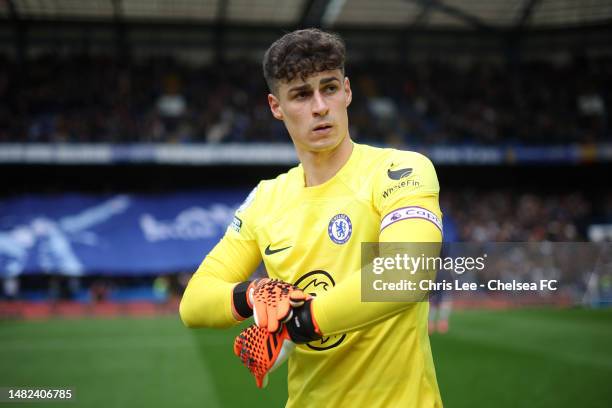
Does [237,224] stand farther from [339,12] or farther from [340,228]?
[339,12]

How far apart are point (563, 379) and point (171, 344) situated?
838cm

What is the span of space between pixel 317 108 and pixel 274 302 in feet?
2.73

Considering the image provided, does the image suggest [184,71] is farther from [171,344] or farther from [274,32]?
[171,344]

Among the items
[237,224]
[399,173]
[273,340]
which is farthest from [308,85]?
[273,340]

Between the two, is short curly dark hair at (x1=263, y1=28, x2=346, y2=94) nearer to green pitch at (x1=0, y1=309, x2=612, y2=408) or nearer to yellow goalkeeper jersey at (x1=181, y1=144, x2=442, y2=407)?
yellow goalkeeper jersey at (x1=181, y1=144, x2=442, y2=407)

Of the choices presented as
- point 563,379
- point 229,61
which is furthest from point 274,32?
point 563,379

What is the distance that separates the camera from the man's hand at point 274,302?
2.12m

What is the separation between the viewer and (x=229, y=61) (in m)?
33.5

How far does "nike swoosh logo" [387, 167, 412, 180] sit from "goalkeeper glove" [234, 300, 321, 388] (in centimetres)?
63

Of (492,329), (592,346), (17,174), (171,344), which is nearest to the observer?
(592,346)

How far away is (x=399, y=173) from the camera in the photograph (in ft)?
7.88

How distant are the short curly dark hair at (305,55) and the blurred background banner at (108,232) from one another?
23640 millimetres

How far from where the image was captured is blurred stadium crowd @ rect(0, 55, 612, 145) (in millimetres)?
28141

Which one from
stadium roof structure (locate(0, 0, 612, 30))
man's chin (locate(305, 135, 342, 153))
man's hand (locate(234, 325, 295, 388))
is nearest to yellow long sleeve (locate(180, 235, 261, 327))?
man's hand (locate(234, 325, 295, 388))
